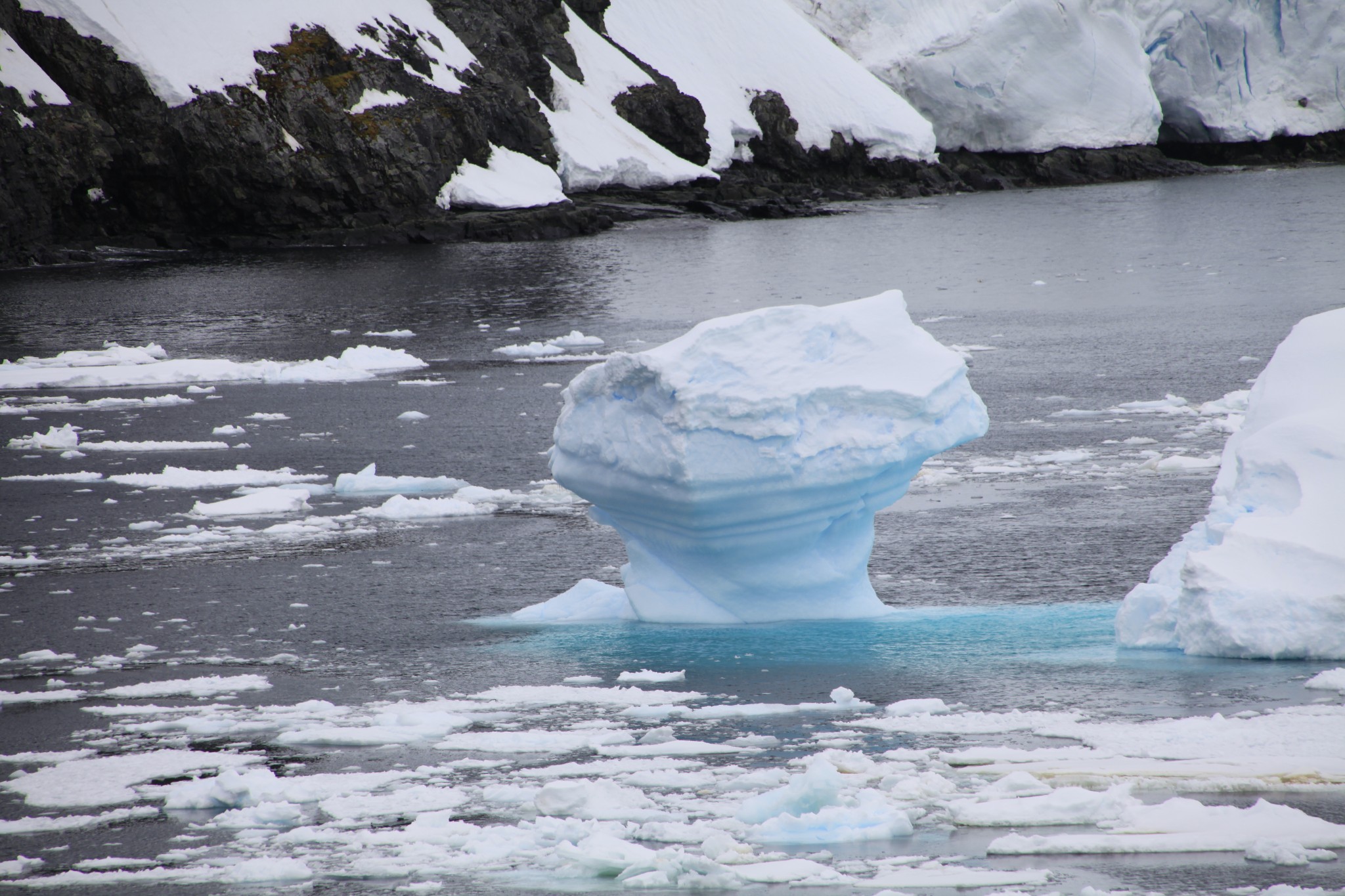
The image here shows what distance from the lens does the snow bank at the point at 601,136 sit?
164ft

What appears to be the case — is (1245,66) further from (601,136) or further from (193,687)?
(193,687)

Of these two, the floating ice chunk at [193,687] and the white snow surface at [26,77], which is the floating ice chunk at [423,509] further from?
the white snow surface at [26,77]

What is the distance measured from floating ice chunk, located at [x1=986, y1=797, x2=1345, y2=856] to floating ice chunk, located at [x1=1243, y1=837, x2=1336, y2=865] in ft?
0.14

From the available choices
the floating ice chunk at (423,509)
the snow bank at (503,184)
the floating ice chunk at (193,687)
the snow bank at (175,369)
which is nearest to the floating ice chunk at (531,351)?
the snow bank at (175,369)

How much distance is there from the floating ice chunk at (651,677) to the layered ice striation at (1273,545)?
2.16 metres

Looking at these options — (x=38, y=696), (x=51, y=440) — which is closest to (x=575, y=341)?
(x=51, y=440)

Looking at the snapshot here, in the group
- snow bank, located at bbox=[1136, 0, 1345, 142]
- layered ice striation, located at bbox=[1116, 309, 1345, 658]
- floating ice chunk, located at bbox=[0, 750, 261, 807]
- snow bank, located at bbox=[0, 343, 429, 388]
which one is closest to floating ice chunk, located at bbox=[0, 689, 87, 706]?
floating ice chunk, located at bbox=[0, 750, 261, 807]

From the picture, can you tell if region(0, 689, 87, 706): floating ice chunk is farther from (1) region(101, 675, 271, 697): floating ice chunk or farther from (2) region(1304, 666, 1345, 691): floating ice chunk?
(2) region(1304, 666, 1345, 691): floating ice chunk

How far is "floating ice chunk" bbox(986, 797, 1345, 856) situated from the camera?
14.5 ft

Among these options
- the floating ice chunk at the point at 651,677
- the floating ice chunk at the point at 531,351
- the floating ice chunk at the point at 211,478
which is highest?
the floating ice chunk at the point at 531,351

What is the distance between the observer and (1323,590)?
247 inches

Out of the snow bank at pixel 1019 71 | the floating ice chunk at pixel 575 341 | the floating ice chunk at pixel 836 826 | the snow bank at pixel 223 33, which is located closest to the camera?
the floating ice chunk at pixel 836 826

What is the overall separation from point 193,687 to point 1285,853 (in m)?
4.69

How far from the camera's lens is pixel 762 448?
23.6ft
